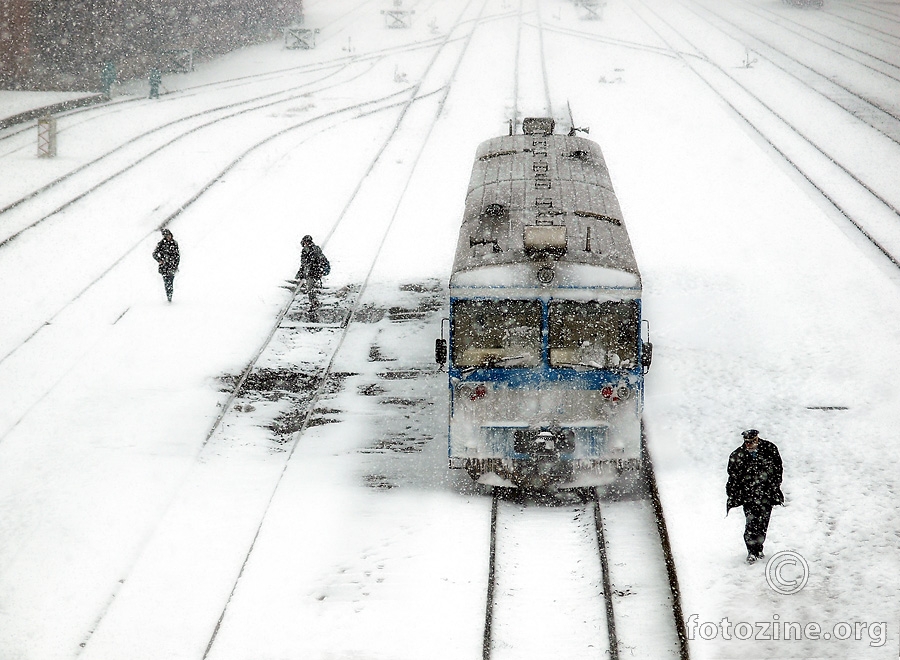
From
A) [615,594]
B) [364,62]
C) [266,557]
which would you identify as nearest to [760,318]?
[615,594]

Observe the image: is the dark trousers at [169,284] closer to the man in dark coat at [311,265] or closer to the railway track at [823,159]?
the man in dark coat at [311,265]

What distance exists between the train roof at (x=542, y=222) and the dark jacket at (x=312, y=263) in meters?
3.87

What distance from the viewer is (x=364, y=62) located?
4541cm

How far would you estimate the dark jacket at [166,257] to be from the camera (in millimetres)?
17703

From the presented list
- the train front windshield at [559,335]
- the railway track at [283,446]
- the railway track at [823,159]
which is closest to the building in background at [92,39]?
the railway track at [283,446]

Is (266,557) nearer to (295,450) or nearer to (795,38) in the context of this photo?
(295,450)

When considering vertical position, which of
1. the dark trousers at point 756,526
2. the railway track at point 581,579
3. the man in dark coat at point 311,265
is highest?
the man in dark coat at point 311,265

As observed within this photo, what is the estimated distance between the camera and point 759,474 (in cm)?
941

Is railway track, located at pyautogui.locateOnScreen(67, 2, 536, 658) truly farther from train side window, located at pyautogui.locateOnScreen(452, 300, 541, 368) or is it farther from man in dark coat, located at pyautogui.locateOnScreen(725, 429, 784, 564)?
man in dark coat, located at pyautogui.locateOnScreen(725, 429, 784, 564)

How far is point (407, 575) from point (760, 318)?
9279 mm

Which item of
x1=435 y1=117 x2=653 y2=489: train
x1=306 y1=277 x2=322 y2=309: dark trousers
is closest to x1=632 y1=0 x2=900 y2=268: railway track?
x1=306 y1=277 x2=322 y2=309: dark trousers

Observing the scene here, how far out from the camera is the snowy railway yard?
30.4 feet

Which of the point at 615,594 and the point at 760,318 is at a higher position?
the point at 760,318

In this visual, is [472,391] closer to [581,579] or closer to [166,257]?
[581,579]
